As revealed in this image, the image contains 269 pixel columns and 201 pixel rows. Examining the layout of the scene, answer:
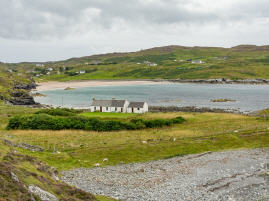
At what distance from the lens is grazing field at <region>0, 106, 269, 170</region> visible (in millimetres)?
38219

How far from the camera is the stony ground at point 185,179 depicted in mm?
26578

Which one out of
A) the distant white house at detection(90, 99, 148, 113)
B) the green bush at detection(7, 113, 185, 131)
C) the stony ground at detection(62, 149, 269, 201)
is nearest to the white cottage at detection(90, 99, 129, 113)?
the distant white house at detection(90, 99, 148, 113)

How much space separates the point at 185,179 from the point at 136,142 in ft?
51.3

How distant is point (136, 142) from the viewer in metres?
45.3

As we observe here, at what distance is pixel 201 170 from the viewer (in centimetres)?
3412

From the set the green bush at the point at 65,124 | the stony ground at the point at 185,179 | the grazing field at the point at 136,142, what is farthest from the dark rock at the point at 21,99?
the stony ground at the point at 185,179

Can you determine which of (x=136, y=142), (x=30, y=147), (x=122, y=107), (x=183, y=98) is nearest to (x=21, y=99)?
(x=122, y=107)

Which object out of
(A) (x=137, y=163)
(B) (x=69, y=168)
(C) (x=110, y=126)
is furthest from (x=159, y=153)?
(C) (x=110, y=126)

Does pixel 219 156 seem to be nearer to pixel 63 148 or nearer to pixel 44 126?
pixel 63 148

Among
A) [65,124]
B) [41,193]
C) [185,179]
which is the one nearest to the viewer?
[41,193]

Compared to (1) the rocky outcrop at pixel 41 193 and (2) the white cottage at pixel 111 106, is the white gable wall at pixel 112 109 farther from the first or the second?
(1) the rocky outcrop at pixel 41 193

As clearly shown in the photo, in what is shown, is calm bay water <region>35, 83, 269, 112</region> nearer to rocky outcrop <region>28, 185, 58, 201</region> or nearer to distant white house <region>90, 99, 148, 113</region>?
distant white house <region>90, 99, 148, 113</region>

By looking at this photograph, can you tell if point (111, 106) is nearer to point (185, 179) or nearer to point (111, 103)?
point (111, 103)

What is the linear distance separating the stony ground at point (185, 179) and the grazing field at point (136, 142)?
10.3 feet
